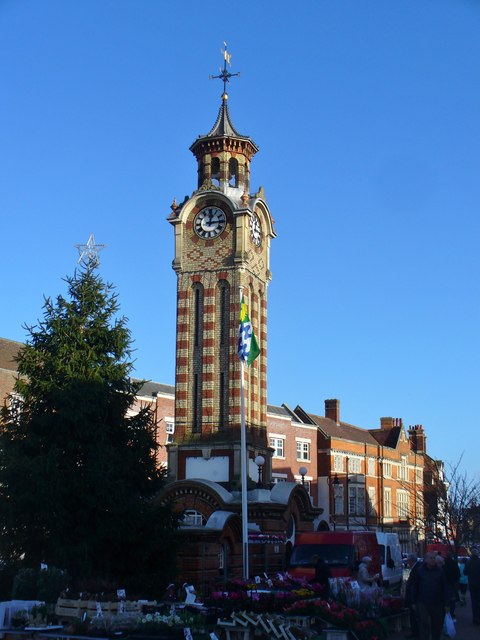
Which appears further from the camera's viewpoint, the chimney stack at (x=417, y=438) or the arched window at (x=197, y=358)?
the chimney stack at (x=417, y=438)

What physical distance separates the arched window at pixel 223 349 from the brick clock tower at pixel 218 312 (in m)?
0.05

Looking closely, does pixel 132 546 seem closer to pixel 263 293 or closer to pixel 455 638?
pixel 455 638

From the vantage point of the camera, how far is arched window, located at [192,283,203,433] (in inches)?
1549

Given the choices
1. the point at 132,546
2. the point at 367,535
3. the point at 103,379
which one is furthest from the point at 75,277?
the point at 367,535

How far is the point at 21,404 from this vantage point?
28.2 meters

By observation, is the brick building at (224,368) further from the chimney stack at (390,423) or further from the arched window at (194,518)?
the chimney stack at (390,423)

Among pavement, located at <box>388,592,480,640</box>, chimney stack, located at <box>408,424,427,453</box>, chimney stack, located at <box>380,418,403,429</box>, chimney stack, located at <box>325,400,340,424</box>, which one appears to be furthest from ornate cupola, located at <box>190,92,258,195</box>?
chimney stack, located at <box>408,424,427,453</box>

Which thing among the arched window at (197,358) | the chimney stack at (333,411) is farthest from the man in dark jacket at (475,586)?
the chimney stack at (333,411)

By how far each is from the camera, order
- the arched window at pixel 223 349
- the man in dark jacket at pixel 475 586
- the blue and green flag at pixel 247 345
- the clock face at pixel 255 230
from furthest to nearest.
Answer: the clock face at pixel 255 230 → the arched window at pixel 223 349 → the blue and green flag at pixel 247 345 → the man in dark jacket at pixel 475 586

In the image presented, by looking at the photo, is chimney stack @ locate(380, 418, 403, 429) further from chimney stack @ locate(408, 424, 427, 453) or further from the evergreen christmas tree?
the evergreen christmas tree

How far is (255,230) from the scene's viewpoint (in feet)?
137

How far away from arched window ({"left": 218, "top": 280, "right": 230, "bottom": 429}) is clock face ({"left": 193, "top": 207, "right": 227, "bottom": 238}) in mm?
2584

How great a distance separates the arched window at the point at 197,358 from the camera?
1549 inches

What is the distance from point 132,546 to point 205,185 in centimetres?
2061
